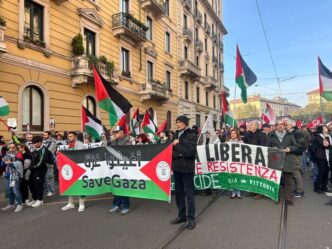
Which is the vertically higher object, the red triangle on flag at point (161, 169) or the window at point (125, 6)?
the window at point (125, 6)

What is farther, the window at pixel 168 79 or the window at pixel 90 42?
the window at pixel 168 79

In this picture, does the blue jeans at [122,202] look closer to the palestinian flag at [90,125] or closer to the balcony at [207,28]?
the palestinian flag at [90,125]

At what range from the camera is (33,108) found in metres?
13.8

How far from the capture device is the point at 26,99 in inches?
528

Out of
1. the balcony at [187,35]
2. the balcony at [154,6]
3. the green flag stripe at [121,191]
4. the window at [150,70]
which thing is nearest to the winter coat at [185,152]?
the green flag stripe at [121,191]

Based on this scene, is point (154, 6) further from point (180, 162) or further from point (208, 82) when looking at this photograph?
point (180, 162)

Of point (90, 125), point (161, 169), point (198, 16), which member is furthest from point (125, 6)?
point (161, 169)

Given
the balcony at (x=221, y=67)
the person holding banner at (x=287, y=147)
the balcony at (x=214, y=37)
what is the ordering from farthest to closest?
the balcony at (x=221, y=67) < the balcony at (x=214, y=37) < the person holding banner at (x=287, y=147)

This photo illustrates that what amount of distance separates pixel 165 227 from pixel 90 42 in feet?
49.1

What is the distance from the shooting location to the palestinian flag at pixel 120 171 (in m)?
A: 5.62

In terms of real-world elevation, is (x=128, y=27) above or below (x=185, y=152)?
above

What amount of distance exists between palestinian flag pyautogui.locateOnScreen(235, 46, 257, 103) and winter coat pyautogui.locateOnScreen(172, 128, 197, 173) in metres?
6.60

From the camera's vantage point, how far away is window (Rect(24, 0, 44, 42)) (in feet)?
44.1

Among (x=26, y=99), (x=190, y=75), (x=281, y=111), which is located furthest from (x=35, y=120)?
(x=281, y=111)
